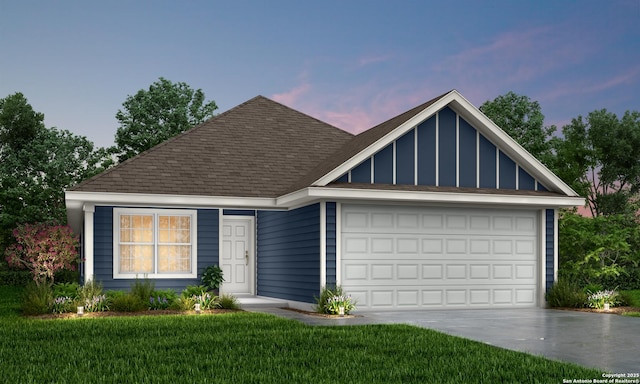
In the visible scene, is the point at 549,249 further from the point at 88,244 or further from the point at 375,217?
the point at 88,244

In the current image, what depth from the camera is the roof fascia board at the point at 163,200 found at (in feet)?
63.3

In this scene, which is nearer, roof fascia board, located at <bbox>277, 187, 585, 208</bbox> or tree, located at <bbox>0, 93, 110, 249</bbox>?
roof fascia board, located at <bbox>277, 187, 585, 208</bbox>

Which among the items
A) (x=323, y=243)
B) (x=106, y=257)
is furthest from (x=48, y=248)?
(x=323, y=243)

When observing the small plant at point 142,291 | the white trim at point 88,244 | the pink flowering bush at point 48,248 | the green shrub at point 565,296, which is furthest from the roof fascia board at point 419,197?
the pink flowering bush at point 48,248

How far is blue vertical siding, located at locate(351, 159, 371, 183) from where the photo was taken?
1897cm

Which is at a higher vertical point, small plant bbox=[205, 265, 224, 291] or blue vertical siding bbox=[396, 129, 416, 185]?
blue vertical siding bbox=[396, 129, 416, 185]

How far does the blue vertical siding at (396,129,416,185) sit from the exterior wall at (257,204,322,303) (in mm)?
2336

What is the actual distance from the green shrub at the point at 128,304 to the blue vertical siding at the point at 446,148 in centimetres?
806

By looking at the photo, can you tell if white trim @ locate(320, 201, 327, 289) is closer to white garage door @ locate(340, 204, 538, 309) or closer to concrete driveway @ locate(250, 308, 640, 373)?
white garage door @ locate(340, 204, 538, 309)

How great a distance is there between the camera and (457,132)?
20000 mm

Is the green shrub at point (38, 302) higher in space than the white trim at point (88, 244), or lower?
lower

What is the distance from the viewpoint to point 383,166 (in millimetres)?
19312

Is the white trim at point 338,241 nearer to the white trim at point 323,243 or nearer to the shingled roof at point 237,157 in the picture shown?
the white trim at point 323,243

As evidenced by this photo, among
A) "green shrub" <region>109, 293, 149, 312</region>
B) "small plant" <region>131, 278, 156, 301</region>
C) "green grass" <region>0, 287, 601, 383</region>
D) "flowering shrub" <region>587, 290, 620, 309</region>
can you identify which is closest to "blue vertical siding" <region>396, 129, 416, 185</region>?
"flowering shrub" <region>587, 290, 620, 309</region>
